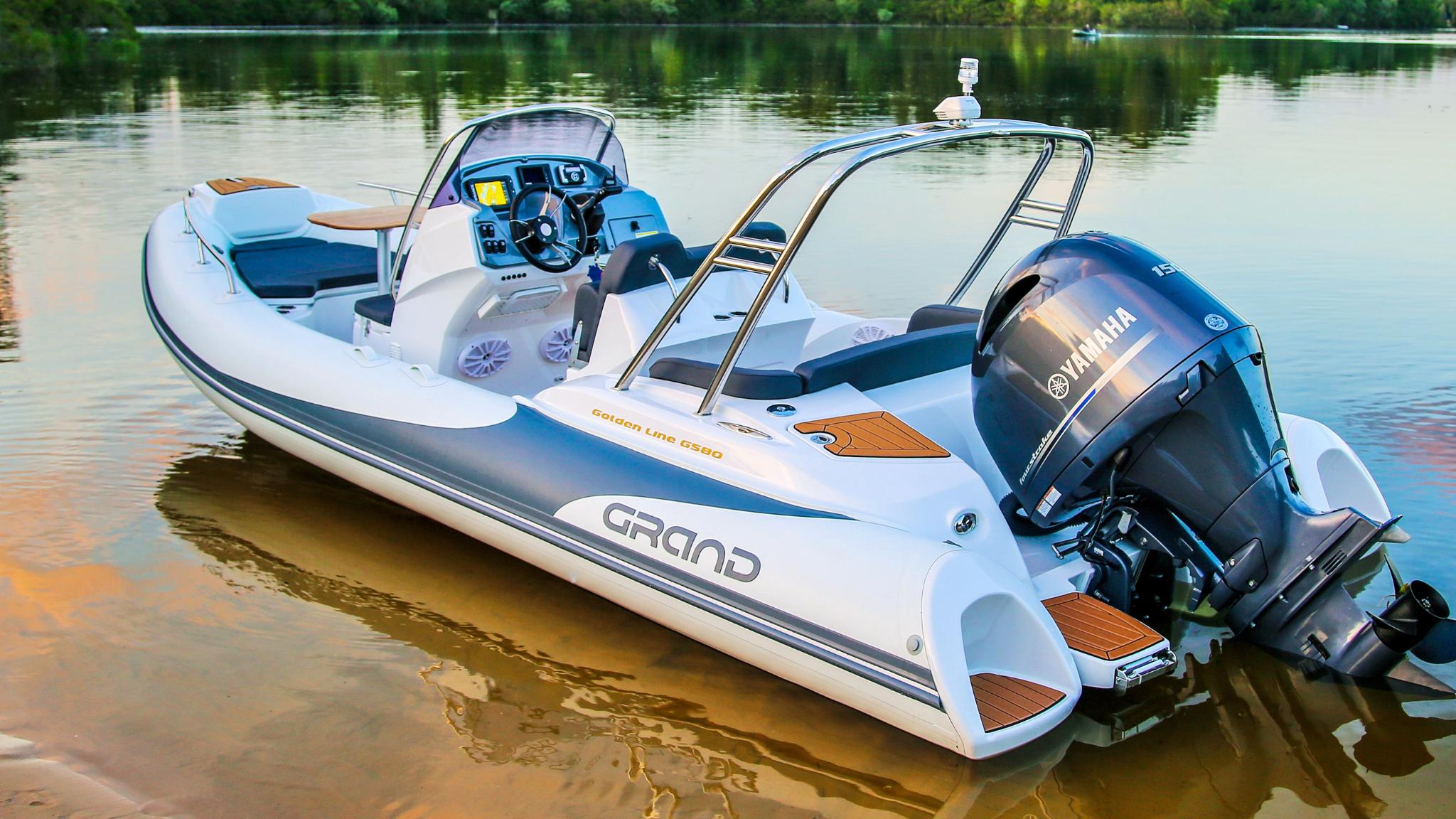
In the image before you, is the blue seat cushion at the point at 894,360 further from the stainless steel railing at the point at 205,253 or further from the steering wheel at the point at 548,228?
the stainless steel railing at the point at 205,253

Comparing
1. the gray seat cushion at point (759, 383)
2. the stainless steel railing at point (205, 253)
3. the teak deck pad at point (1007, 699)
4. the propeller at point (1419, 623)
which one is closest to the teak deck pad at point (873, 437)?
the gray seat cushion at point (759, 383)

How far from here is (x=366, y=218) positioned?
18.6 feet

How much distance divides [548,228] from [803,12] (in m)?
55.4

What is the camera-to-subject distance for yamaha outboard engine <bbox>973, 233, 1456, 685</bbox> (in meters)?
3.03

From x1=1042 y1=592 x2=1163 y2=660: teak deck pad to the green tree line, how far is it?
35093 mm

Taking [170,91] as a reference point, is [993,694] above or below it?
below

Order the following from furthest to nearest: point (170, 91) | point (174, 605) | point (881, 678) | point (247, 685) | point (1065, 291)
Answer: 1. point (170, 91)
2. point (174, 605)
3. point (247, 685)
4. point (1065, 291)
5. point (881, 678)

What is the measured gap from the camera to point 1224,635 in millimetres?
3672

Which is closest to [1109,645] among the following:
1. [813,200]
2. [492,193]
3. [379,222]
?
[813,200]

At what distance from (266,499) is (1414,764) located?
→ 398 cm

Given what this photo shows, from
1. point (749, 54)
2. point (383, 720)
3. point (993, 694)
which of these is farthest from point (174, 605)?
point (749, 54)

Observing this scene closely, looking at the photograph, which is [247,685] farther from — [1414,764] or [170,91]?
[170,91]

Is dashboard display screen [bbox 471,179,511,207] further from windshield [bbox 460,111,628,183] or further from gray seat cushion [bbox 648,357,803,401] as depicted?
gray seat cushion [bbox 648,357,803,401]

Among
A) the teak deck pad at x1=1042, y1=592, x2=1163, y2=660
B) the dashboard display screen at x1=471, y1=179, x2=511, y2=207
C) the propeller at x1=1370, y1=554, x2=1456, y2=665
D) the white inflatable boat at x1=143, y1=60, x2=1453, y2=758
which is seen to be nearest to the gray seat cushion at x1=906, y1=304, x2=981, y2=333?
the white inflatable boat at x1=143, y1=60, x2=1453, y2=758
